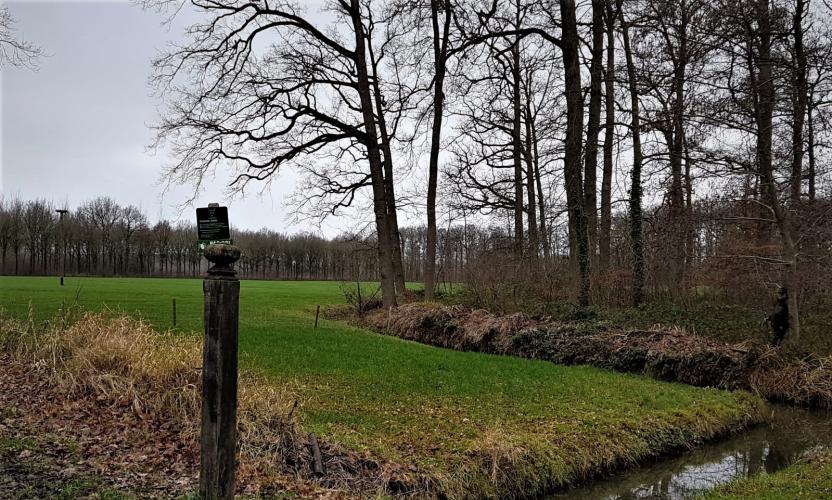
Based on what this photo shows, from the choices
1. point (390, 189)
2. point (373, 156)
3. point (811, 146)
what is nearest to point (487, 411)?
point (811, 146)

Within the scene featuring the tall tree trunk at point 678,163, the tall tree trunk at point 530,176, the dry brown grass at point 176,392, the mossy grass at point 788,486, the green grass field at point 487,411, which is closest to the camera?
the dry brown grass at point 176,392

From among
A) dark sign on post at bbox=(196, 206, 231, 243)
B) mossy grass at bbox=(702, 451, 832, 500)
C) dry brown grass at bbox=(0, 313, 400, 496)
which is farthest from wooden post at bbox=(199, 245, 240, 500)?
mossy grass at bbox=(702, 451, 832, 500)

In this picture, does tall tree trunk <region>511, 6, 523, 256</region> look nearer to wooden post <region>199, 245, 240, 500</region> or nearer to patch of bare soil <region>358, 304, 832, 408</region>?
patch of bare soil <region>358, 304, 832, 408</region>

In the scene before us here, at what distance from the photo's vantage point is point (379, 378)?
10.9 metres

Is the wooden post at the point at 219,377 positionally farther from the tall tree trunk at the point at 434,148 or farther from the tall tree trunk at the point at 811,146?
the tall tree trunk at the point at 434,148

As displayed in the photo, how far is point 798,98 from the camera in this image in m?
11.3

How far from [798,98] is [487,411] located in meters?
8.93

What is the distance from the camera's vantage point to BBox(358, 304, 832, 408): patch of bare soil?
35.3 ft

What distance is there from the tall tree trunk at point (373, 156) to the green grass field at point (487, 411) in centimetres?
712

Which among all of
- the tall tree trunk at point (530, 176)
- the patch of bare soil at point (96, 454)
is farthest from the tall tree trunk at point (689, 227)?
the patch of bare soil at point (96, 454)

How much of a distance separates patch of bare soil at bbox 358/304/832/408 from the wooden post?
10122mm

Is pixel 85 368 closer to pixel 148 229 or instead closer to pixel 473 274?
pixel 473 274

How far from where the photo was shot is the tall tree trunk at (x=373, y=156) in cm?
2125

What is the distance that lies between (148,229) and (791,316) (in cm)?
7953
